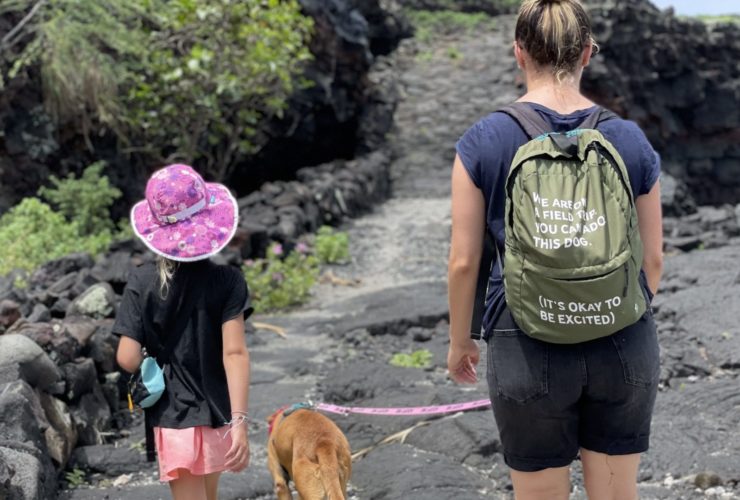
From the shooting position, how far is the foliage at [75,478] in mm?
4953

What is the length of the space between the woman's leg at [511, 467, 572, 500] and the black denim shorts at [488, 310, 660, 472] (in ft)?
0.08

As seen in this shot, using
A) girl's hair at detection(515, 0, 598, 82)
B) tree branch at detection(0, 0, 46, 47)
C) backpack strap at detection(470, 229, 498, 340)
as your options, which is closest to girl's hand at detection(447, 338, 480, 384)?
backpack strap at detection(470, 229, 498, 340)

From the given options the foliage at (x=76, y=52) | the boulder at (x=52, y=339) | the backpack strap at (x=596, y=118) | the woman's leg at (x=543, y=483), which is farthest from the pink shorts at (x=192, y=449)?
the foliage at (x=76, y=52)

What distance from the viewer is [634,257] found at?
250 centimetres

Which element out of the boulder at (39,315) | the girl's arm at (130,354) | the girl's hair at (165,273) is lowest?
the boulder at (39,315)

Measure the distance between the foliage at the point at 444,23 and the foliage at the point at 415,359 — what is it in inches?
850

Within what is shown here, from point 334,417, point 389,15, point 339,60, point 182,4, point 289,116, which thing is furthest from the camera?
point 389,15

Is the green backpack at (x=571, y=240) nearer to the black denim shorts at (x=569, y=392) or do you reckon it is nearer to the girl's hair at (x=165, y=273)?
the black denim shorts at (x=569, y=392)

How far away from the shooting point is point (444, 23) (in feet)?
99.6

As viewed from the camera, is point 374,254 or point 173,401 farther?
point 374,254

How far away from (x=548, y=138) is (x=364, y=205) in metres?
14.2

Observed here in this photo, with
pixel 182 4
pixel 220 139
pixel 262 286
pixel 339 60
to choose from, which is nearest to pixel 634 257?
pixel 262 286

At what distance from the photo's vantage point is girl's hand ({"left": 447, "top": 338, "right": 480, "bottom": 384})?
110 inches

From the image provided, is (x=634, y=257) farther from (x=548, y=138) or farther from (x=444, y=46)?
(x=444, y=46)
